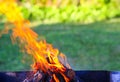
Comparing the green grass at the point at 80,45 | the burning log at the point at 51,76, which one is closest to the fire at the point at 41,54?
the burning log at the point at 51,76

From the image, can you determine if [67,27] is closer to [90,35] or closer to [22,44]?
[90,35]

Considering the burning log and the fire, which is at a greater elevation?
the fire

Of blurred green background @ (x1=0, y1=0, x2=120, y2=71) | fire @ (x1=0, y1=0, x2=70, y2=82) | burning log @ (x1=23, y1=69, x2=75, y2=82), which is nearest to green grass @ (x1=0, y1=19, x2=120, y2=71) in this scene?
blurred green background @ (x1=0, y1=0, x2=120, y2=71)

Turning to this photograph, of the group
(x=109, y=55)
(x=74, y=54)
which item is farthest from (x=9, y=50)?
(x=109, y=55)

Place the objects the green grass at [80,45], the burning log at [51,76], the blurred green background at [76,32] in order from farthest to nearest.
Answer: the blurred green background at [76,32]
the green grass at [80,45]
the burning log at [51,76]

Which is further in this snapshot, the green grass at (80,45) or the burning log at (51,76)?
the green grass at (80,45)

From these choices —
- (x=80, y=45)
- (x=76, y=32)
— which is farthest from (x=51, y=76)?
(x=76, y=32)

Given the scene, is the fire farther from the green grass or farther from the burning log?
the green grass

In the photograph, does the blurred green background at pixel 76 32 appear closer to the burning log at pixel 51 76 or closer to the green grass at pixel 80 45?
the green grass at pixel 80 45
